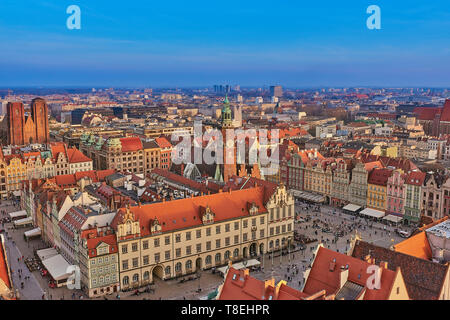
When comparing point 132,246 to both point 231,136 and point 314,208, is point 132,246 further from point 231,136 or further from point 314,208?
point 314,208

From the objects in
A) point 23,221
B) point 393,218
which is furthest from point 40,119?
point 393,218

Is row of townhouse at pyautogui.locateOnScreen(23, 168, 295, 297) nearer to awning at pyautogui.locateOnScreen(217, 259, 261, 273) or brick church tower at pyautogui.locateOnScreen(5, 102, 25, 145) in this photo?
awning at pyautogui.locateOnScreen(217, 259, 261, 273)

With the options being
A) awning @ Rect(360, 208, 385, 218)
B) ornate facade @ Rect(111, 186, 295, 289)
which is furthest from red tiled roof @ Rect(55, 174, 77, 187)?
awning @ Rect(360, 208, 385, 218)

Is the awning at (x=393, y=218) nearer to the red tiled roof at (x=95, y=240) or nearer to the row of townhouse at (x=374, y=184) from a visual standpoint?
the row of townhouse at (x=374, y=184)

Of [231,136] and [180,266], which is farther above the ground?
[231,136]

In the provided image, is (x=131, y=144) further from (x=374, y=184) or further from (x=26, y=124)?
(x=374, y=184)
